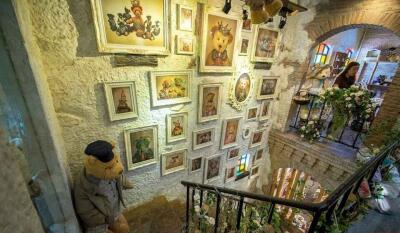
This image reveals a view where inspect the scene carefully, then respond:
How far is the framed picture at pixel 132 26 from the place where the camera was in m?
1.73

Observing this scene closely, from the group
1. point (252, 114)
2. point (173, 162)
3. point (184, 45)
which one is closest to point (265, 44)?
point (252, 114)

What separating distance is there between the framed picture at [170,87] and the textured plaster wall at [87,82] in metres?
0.08

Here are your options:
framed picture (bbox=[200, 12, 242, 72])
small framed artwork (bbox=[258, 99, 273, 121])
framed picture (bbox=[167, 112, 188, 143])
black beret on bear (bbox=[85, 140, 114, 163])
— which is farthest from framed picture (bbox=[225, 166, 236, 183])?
black beret on bear (bbox=[85, 140, 114, 163])

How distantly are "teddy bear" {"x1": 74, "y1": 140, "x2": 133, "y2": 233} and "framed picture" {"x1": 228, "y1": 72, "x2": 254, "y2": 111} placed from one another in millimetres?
2037

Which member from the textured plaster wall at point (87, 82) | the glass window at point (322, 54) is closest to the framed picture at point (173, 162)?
the textured plaster wall at point (87, 82)

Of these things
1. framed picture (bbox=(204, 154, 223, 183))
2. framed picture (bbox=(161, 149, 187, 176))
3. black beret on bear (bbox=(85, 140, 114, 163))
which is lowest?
framed picture (bbox=(204, 154, 223, 183))

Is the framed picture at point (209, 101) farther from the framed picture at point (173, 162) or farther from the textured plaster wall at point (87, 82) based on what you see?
the framed picture at point (173, 162)

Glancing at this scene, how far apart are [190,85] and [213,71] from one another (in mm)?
424

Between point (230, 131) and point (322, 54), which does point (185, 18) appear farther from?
point (322, 54)

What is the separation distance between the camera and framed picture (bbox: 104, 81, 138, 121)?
1.97 metres

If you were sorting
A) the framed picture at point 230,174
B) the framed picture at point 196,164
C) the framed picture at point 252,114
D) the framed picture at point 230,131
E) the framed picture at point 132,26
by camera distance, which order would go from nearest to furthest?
the framed picture at point 132,26
the framed picture at point 196,164
the framed picture at point 230,131
the framed picture at point 252,114
the framed picture at point 230,174

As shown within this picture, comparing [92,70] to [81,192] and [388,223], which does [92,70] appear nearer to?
[81,192]

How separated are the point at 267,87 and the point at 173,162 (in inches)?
88.5

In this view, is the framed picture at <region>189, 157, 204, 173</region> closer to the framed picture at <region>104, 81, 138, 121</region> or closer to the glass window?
the framed picture at <region>104, 81, 138, 121</region>
